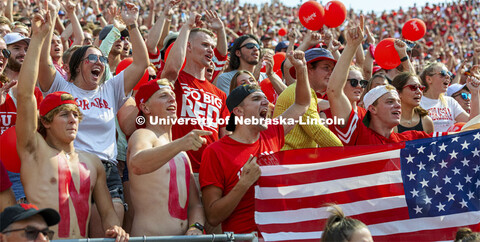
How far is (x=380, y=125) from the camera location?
599cm

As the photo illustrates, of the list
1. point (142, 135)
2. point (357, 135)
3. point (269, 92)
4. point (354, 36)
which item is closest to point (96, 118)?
point (142, 135)

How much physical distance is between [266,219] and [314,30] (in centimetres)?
423

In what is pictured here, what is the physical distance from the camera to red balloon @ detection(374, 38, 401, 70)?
7879mm

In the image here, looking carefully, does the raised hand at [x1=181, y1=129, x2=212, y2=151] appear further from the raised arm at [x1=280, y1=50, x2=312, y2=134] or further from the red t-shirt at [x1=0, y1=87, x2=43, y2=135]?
the red t-shirt at [x1=0, y1=87, x2=43, y2=135]

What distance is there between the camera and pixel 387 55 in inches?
311

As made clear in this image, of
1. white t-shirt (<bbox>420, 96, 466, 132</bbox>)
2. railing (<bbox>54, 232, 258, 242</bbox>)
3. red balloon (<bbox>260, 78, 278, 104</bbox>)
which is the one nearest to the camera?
railing (<bbox>54, 232, 258, 242</bbox>)

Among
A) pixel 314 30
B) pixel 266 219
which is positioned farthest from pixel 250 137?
pixel 314 30

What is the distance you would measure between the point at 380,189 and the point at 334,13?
3920mm

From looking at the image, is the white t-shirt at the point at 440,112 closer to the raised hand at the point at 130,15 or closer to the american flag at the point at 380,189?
the american flag at the point at 380,189

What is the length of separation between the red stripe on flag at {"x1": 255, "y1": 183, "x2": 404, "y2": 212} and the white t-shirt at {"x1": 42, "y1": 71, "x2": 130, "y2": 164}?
129 centimetres

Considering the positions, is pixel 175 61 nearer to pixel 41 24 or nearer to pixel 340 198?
pixel 41 24

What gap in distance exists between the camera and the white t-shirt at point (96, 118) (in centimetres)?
529

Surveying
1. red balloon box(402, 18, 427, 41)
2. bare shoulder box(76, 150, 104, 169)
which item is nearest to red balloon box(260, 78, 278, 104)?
red balloon box(402, 18, 427, 41)

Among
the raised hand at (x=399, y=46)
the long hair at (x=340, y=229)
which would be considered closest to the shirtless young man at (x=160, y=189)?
the long hair at (x=340, y=229)
